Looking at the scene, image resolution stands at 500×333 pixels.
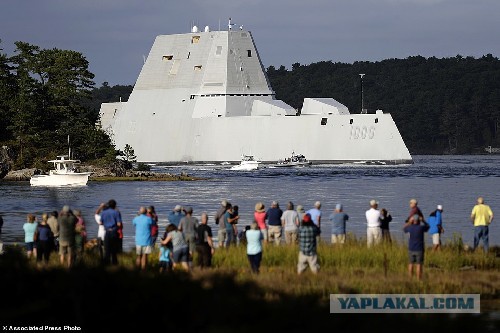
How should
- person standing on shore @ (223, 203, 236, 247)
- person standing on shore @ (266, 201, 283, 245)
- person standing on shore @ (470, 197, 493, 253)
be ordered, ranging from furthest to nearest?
1. person standing on shore @ (266, 201, 283, 245)
2. person standing on shore @ (223, 203, 236, 247)
3. person standing on shore @ (470, 197, 493, 253)

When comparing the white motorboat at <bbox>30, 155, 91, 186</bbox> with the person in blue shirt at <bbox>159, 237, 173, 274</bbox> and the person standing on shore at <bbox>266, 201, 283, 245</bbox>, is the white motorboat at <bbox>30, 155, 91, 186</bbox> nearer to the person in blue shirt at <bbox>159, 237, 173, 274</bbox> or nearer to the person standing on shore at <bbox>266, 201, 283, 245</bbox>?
the person standing on shore at <bbox>266, 201, 283, 245</bbox>

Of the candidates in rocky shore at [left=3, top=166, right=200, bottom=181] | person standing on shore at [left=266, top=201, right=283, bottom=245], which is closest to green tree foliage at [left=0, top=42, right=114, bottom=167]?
rocky shore at [left=3, top=166, right=200, bottom=181]

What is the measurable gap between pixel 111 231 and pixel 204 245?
6.98 feet

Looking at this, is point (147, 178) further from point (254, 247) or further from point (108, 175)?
point (254, 247)

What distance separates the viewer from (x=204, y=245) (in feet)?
81.8

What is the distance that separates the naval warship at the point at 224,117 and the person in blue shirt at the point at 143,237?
264 ft

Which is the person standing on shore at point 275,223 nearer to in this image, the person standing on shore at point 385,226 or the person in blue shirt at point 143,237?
the person standing on shore at point 385,226

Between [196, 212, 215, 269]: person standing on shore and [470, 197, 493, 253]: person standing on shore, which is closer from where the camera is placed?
[196, 212, 215, 269]: person standing on shore

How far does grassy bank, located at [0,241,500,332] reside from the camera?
56.7 feet

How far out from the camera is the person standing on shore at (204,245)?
24.9 metres

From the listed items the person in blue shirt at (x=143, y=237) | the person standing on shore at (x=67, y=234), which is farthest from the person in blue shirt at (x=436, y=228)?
the person standing on shore at (x=67, y=234)

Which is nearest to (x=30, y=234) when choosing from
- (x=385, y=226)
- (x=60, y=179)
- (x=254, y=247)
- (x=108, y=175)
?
(x=254, y=247)

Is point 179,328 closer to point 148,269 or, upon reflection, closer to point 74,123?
point 148,269

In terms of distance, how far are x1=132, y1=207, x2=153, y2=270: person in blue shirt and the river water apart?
289 inches
